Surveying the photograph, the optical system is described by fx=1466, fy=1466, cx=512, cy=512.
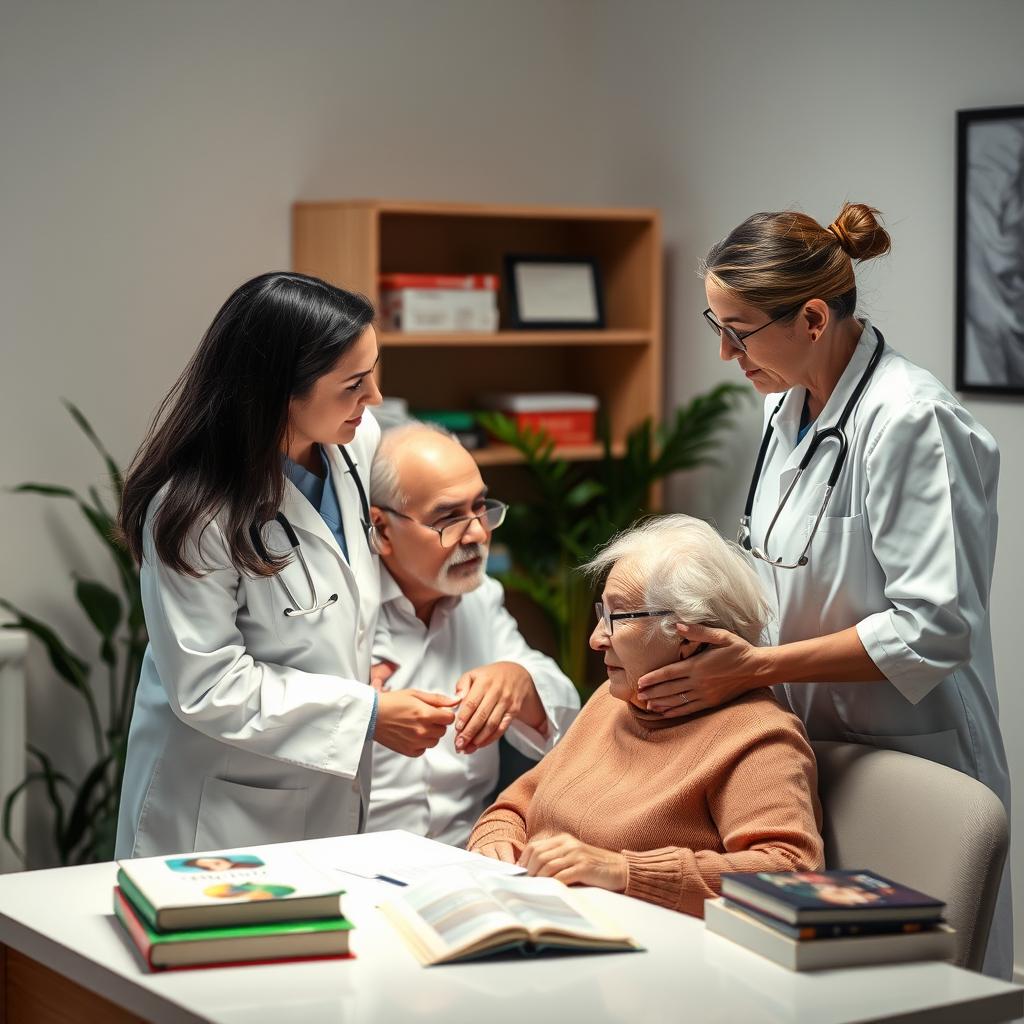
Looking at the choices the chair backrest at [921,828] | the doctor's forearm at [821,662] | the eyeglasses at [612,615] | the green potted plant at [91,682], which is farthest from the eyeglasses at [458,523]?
the green potted plant at [91,682]

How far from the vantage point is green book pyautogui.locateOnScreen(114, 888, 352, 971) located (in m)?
1.54

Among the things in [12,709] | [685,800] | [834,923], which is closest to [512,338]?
[12,709]

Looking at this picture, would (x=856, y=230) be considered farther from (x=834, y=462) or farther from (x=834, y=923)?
(x=834, y=923)

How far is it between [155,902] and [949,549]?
3.81 feet

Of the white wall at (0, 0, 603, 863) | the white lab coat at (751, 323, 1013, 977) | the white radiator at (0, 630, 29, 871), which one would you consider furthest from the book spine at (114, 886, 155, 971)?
the white wall at (0, 0, 603, 863)

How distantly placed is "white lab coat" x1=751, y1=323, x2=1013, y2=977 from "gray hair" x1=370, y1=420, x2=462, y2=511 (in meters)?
0.61

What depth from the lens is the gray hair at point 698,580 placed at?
209 cm

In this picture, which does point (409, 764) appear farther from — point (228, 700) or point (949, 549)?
point (949, 549)

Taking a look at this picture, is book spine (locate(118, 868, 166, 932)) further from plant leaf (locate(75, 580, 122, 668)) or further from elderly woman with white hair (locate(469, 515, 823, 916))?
plant leaf (locate(75, 580, 122, 668))

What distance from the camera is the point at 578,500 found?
422 cm

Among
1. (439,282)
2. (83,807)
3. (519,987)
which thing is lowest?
(83,807)

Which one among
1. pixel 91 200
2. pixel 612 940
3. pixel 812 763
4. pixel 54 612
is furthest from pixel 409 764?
pixel 91 200

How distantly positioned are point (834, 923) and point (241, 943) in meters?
→ 0.63

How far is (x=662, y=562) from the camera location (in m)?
2.12
